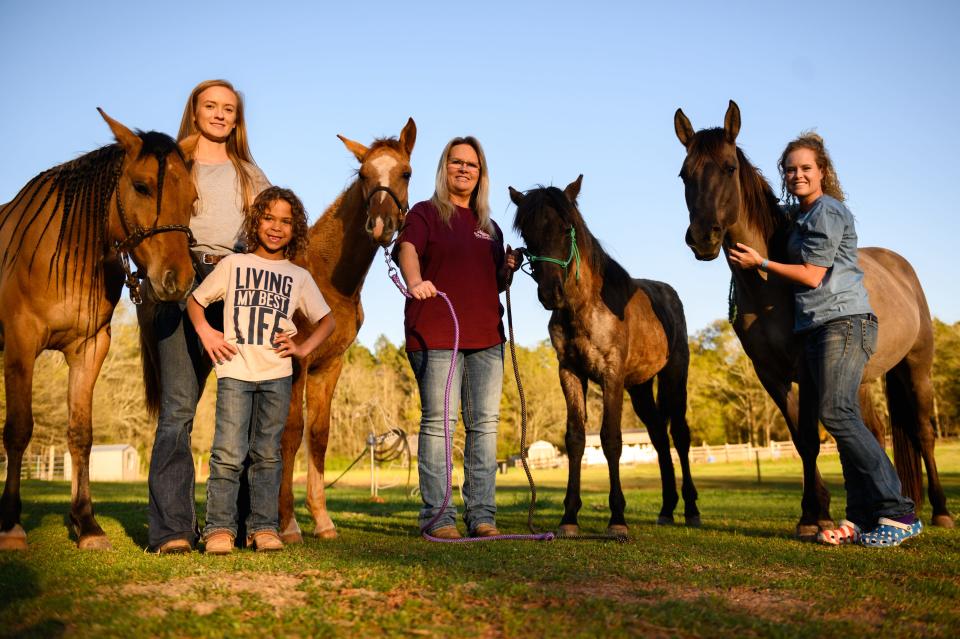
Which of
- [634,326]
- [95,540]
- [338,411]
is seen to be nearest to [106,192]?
[95,540]

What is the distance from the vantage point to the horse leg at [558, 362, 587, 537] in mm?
6230

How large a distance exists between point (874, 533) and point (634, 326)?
283 cm

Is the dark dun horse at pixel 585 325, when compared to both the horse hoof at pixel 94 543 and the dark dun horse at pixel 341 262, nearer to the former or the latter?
the dark dun horse at pixel 341 262

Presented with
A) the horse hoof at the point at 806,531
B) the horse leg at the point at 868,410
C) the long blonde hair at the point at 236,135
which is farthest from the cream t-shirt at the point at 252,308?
the horse leg at the point at 868,410

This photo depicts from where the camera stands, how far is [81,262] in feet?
17.1

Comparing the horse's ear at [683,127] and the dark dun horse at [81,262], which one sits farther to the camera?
the horse's ear at [683,127]

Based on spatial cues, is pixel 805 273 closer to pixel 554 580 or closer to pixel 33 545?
pixel 554 580

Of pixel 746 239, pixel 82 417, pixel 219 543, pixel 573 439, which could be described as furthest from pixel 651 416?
pixel 82 417

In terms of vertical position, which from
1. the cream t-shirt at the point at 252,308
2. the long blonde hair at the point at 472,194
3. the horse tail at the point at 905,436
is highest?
the long blonde hair at the point at 472,194

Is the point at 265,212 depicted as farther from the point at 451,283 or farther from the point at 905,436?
the point at 905,436

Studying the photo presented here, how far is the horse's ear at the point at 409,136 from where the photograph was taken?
648 centimetres

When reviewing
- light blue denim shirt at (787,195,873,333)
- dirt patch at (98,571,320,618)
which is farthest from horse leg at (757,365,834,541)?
dirt patch at (98,571,320,618)

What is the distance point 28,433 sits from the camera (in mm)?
5188

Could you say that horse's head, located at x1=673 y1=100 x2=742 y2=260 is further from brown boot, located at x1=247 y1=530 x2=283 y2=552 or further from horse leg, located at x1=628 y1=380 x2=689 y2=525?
brown boot, located at x1=247 y1=530 x2=283 y2=552
